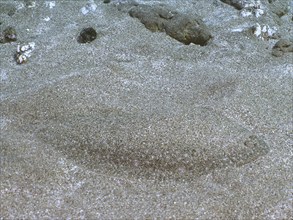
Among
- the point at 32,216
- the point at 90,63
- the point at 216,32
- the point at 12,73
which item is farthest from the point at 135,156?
the point at 216,32

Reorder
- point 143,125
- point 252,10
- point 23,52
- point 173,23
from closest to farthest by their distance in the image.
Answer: point 143,125, point 23,52, point 173,23, point 252,10

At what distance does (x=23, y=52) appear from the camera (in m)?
5.28

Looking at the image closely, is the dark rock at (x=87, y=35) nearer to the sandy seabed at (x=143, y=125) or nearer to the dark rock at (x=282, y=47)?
the sandy seabed at (x=143, y=125)

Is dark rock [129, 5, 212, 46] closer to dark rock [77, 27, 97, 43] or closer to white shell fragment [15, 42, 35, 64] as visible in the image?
dark rock [77, 27, 97, 43]

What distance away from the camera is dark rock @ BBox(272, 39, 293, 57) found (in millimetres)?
5457

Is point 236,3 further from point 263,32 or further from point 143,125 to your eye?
point 143,125

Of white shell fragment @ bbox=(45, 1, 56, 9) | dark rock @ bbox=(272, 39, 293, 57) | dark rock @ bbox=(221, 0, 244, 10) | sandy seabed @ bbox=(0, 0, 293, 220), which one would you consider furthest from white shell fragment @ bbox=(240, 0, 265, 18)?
white shell fragment @ bbox=(45, 1, 56, 9)

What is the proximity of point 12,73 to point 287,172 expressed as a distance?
11.3 feet

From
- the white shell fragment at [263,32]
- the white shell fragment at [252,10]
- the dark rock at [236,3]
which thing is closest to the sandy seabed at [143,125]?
the white shell fragment at [263,32]

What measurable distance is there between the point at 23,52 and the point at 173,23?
217cm

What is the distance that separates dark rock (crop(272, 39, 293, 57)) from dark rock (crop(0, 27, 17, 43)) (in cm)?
370

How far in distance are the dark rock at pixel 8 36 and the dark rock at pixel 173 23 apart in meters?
1.78

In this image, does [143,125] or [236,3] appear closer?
[143,125]

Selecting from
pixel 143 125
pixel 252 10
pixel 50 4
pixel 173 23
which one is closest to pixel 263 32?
pixel 252 10
